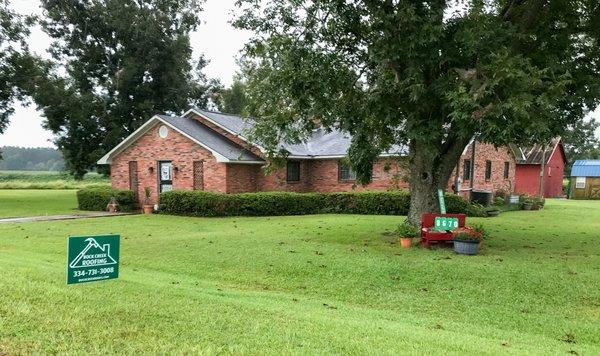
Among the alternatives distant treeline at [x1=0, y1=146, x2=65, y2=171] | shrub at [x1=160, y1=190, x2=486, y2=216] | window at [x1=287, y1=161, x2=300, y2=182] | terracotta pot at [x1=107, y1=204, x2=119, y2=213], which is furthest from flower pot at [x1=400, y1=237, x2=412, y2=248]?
distant treeline at [x1=0, y1=146, x2=65, y2=171]

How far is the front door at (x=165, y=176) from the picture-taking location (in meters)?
24.9

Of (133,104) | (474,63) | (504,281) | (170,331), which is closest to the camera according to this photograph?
(170,331)

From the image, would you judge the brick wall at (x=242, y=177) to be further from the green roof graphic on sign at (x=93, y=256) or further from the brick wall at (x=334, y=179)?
the green roof graphic on sign at (x=93, y=256)

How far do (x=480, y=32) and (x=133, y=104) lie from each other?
31826 millimetres

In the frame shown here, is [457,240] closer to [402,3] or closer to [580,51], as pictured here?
[402,3]

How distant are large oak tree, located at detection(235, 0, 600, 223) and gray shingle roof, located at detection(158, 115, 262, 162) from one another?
9.15 meters

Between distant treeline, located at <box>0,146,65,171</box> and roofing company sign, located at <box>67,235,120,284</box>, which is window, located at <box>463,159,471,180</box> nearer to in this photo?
roofing company sign, located at <box>67,235,120,284</box>

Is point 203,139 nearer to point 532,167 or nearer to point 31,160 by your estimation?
point 532,167

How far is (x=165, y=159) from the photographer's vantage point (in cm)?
2503

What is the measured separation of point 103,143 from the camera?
1382 inches

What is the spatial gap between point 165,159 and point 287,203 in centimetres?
725


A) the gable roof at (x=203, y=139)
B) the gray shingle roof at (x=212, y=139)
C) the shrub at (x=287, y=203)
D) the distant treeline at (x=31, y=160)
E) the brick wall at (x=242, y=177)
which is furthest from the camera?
the distant treeline at (x=31, y=160)

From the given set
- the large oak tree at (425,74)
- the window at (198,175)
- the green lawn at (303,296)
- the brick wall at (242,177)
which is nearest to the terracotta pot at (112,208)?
the window at (198,175)

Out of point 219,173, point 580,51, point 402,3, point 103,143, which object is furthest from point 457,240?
point 103,143
